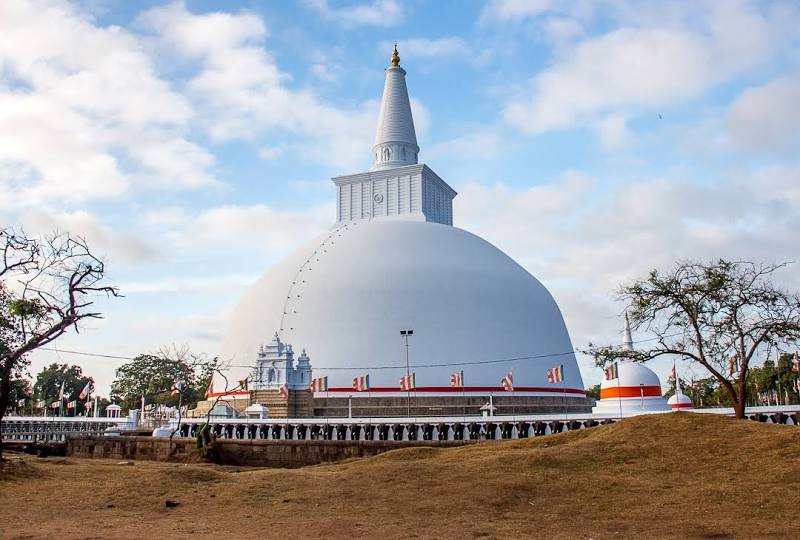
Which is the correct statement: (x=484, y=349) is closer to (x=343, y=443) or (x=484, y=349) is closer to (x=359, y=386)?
(x=359, y=386)

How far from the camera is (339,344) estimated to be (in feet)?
144

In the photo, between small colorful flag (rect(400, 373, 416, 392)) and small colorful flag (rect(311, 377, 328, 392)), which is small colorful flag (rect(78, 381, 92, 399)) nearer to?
small colorful flag (rect(311, 377, 328, 392))

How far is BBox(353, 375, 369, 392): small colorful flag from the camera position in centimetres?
4078

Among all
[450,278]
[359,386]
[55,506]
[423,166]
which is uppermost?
[423,166]

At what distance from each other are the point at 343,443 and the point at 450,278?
17.9 meters

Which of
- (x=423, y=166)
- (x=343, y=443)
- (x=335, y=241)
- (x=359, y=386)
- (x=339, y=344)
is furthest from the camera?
(x=423, y=166)

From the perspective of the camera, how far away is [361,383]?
135 feet

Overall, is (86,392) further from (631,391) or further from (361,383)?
(631,391)

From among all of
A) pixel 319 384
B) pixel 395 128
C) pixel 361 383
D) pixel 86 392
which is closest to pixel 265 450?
pixel 361 383

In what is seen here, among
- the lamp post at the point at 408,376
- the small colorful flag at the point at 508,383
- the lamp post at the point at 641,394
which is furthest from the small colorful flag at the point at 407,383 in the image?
the lamp post at the point at 641,394

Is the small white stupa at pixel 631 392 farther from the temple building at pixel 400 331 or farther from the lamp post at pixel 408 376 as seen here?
the lamp post at pixel 408 376

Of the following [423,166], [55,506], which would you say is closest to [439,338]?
[423,166]

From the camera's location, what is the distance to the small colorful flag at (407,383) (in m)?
40.0

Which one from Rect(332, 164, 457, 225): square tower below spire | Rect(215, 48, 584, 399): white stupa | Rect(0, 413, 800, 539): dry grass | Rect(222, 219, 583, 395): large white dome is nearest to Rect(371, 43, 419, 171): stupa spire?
Rect(332, 164, 457, 225): square tower below spire
